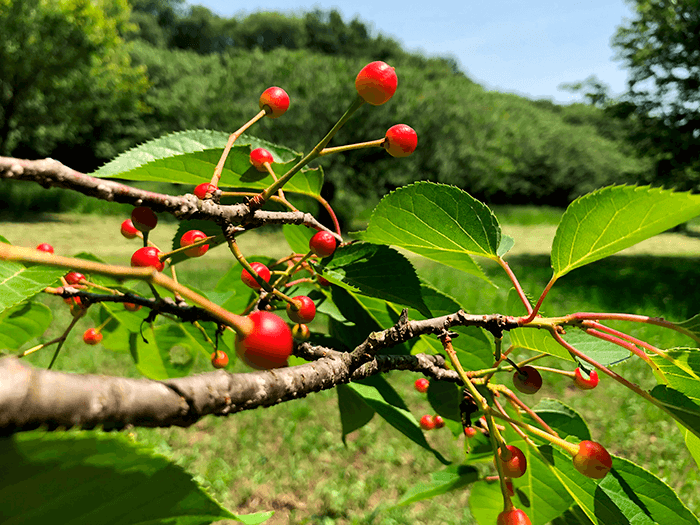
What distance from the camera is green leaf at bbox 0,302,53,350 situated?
2.70 ft

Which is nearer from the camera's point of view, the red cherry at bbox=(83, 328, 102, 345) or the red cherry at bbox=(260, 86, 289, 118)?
the red cherry at bbox=(260, 86, 289, 118)

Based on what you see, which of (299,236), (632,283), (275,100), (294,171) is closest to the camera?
(294,171)

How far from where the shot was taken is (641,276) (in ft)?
26.2

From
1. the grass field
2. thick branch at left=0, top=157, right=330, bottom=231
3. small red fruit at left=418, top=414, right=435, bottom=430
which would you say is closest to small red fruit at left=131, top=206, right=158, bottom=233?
thick branch at left=0, top=157, right=330, bottom=231

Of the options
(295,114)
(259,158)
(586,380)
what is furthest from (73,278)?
(295,114)

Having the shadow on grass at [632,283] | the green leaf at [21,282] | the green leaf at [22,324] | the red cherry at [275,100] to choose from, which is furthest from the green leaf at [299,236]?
Answer: the shadow on grass at [632,283]

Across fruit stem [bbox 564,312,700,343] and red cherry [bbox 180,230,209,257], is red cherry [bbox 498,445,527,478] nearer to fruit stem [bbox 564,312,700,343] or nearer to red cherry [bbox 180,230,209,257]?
fruit stem [bbox 564,312,700,343]

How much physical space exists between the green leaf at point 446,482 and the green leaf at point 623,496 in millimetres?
212

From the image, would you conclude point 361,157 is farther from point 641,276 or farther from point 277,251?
point 641,276

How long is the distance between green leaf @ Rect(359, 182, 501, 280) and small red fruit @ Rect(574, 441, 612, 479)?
0.26 metres

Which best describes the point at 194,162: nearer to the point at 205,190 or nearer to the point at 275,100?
the point at 205,190

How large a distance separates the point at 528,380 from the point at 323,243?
347 mm

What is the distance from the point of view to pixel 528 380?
0.64 m

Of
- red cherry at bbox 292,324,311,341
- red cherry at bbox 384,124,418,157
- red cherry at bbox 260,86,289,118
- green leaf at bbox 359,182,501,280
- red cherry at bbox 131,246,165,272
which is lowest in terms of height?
red cherry at bbox 292,324,311,341
